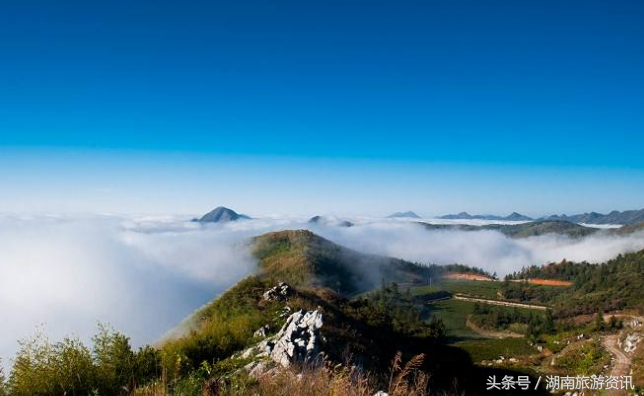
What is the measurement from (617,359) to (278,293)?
54792 mm

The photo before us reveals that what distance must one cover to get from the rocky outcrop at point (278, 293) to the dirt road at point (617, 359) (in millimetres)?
31195

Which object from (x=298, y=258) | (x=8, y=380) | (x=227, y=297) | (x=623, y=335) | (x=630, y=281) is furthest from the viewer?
(x=298, y=258)

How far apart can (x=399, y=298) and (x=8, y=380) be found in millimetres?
167991

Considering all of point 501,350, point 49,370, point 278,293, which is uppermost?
point 49,370

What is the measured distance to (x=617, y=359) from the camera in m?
55.4

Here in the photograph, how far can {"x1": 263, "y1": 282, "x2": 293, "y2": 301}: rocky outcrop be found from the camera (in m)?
27.2

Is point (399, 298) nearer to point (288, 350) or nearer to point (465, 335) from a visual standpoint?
point (465, 335)

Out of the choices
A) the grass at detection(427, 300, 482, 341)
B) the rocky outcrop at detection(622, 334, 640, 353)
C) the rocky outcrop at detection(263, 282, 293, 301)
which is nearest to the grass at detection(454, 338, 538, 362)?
the rocky outcrop at detection(622, 334, 640, 353)

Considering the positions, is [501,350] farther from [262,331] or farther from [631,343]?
[262,331]

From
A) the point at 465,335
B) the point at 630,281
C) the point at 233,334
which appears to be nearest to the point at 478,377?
the point at 233,334

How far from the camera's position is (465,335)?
139 m

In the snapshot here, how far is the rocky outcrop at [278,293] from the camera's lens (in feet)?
89.1

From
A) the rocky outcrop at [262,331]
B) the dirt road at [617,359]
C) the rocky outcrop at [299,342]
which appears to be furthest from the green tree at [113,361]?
the dirt road at [617,359]

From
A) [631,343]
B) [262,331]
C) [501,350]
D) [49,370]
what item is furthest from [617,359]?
[49,370]
